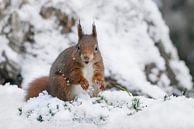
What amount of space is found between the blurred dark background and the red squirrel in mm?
4444

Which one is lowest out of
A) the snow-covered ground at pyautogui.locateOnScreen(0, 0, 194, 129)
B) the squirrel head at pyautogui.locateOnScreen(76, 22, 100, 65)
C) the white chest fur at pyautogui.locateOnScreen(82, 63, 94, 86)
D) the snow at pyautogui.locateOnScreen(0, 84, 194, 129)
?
the snow at pyautogui.locateOnScreen(0, 84, 194, 129)

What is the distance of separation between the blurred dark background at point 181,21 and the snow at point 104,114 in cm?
493

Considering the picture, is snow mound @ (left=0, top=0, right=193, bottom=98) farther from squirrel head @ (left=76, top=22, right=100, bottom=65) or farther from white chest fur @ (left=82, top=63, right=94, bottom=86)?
squirrel head @ (left=76, top=22, right=100, bottom=65)

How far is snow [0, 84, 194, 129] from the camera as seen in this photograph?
12.3ft

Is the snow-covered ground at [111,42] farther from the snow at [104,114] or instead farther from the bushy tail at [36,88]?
the snow at [104,114]

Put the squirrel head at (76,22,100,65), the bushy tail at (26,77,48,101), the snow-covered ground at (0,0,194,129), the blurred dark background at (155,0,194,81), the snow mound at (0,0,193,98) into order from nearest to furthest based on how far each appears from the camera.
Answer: the squirrel head at (76,22,100,65), the bushy tail at (26,77,48,101), the snow-covered ground at (0,0,194,129), the snow mound at (0,0,193,98), the blurred dark background at (155,0,194,81)

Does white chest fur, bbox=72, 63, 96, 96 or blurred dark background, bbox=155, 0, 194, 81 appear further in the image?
blurred dark background, bbox=155, 0, 194, 81

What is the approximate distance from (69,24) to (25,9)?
0.48m

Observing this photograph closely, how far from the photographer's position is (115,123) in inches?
151

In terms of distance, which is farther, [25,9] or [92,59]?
[25,9]

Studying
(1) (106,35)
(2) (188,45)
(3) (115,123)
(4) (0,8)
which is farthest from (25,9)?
(3) (115,123)

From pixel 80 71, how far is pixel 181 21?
484cm

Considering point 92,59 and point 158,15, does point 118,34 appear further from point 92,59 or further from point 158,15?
point 92,59

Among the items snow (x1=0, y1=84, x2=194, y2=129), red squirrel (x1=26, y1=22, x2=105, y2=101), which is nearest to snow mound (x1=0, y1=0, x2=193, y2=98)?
red squirrel (x1=26, y1=22, x2=105, y2=101)
